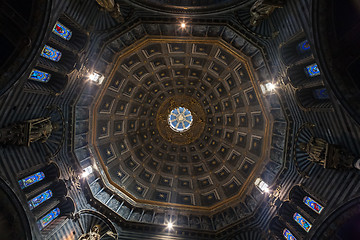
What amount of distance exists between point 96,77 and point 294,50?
17568mm

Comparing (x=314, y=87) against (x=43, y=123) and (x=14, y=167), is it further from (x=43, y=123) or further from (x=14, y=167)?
(x=14, y=167)

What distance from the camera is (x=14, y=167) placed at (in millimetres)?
14039

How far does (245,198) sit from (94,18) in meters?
22.5

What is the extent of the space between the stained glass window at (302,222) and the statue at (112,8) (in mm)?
21823

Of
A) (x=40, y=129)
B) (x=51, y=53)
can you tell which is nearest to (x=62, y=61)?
(x=51, y=53)

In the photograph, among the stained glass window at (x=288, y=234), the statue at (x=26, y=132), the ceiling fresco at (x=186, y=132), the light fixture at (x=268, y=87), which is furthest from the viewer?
the ceiling fresco at (x=186, y=132)

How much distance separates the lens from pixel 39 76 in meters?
15.6

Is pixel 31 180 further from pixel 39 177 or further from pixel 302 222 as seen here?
pixel 302 222

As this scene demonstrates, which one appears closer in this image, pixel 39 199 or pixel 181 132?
pixel 39 199

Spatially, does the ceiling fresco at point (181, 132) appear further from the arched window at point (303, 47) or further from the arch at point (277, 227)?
the arched window at point (303, 47)

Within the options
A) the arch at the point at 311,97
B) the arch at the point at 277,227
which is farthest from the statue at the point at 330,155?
the arch at the point at 277,227

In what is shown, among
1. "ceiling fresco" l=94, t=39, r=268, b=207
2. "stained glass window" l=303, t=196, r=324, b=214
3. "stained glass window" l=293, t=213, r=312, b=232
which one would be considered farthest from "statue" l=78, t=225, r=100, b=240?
"stained glass window" l=303, t=196, r=324, b=214

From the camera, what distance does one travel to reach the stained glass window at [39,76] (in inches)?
590

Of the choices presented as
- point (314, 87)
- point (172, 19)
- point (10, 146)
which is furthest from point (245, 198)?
point (10, 146)
